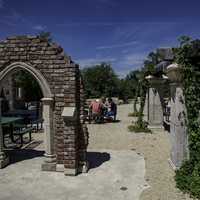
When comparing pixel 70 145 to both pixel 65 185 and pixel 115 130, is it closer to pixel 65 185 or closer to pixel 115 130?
pixel 65 185

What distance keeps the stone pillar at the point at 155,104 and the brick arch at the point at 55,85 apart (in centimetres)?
692

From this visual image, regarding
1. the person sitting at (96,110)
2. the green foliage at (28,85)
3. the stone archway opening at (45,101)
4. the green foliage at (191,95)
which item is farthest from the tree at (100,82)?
the green foliage at (191,95)

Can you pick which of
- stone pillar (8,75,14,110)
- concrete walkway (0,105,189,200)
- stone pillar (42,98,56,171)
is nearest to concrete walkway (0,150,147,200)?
concrete walkway (0,105,189,200)

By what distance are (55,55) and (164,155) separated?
4328mm

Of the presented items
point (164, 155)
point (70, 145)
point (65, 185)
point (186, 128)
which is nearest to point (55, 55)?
point (70, 145)

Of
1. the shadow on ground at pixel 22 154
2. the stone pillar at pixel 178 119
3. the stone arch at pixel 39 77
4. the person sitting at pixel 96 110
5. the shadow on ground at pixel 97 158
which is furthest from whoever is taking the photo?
the person sitting at pixel 96 110

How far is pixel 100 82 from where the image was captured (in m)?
33.3

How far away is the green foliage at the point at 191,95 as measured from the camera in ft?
17.2

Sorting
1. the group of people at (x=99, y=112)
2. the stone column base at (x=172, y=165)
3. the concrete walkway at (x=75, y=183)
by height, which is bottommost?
the concrete walkway at (x=75, y=183)

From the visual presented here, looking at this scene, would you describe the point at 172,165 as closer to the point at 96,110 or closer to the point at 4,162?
the point at 4,162

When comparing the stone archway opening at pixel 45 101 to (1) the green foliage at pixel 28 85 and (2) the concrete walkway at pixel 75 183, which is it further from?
(1) the green foliage at pixel 28 85

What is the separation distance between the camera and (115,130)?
1236 centimetres

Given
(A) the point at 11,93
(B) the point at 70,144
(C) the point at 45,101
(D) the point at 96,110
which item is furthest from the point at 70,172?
(A) the point at 11,93

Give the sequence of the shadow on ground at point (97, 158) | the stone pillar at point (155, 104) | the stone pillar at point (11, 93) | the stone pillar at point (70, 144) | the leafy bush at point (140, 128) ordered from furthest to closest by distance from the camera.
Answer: the stone pillar at point (11, 93) → the stone pillar at point (155, 104) → the leafy bush at point (140, 128) → the shadow on ground at point (97, 158) → the stone pillar at point (70, 144)
